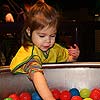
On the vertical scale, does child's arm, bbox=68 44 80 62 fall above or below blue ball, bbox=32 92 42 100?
above

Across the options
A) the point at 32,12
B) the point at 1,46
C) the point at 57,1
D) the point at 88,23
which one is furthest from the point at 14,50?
the point at 57,1

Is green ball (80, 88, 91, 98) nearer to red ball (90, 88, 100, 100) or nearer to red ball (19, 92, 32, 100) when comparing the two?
red ball (90, 88, 100, 100)

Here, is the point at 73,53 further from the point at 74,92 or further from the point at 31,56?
the point at 31,56

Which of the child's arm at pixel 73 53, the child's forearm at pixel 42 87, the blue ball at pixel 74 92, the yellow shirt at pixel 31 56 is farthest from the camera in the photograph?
the child's arm at pixel 73 53

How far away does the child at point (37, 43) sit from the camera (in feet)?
3.69

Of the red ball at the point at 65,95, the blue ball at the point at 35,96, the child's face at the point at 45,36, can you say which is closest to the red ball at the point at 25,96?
the blue ball at the point at 35,96

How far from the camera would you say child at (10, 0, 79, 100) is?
1124mm

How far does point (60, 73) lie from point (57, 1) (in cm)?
465

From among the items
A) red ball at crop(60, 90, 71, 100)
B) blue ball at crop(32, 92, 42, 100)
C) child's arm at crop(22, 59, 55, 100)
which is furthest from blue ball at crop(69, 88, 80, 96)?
child's arm at crop(22, 59, 55, 100)

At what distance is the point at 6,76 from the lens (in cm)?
134

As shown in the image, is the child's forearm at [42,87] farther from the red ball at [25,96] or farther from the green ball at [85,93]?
the green ball at [85,93]

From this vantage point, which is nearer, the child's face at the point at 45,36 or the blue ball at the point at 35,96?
the child's face at the point at 45,36

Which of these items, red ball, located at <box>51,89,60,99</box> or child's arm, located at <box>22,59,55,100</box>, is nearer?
child's arm, located at <box>22,59,55,100</box>

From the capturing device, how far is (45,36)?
1164 mm
